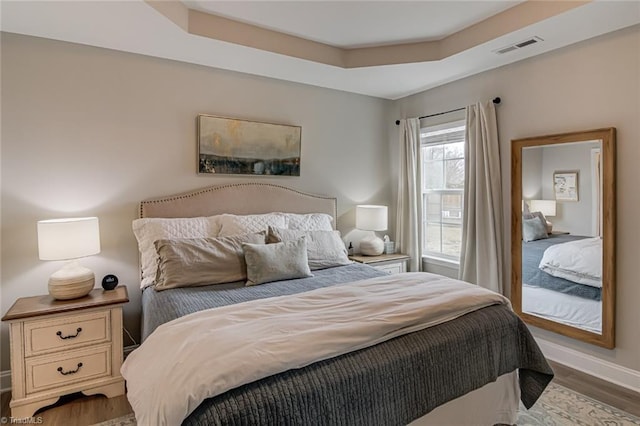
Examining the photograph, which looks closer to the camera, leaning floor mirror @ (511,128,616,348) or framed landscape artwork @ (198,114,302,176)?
leaning floor mirror @ (511,128,616,348)

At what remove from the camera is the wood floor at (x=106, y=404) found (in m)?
2.12

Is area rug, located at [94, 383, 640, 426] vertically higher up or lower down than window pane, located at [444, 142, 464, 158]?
lower down

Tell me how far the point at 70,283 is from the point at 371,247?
2703 millimetres

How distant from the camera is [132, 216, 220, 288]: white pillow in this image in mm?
2584

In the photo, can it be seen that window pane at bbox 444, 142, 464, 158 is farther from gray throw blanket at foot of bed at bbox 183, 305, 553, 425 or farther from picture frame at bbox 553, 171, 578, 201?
gray throw blanket at foot of bed at bbox 183, 305, 553, 425

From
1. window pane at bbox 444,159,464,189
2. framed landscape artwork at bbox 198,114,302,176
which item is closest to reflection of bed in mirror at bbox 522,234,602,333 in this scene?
window pane at bbox 444,159,464,189

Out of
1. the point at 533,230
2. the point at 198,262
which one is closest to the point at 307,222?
the point at 198,262

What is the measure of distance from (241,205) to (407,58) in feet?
6.61

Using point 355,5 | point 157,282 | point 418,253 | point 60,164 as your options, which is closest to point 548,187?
point 418,253

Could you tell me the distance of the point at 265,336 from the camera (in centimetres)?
139

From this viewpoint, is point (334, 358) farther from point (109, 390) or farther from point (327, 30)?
point (327, 30)

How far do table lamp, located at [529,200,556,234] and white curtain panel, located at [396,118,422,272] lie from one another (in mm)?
1254

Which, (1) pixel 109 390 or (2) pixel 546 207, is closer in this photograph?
(1) pixel 109 390

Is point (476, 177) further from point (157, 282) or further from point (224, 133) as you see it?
point (157, 282)
